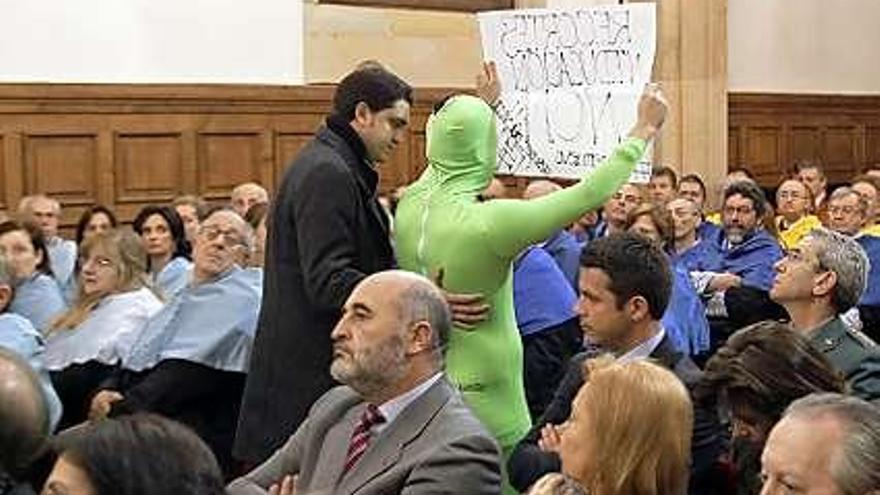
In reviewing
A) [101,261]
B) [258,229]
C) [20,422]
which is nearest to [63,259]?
[258,229]

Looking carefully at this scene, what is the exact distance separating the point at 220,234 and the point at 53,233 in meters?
2.83

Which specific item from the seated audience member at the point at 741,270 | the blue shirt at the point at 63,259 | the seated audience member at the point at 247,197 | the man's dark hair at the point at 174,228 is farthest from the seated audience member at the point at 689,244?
the blue shirt at the point at 63,259

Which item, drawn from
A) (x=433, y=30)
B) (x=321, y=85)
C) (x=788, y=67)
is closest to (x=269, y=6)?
(x=321, y=85)

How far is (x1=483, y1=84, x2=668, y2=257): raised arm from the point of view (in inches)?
161

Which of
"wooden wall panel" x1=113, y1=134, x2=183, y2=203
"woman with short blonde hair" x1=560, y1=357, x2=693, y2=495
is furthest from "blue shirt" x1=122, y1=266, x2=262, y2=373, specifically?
"wooden wall panel" x1=113, y1=134, x2=183, y2=203

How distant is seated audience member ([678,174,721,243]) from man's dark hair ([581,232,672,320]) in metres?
4.60

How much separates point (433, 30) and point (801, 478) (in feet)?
29.1

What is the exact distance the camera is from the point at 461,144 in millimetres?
4273

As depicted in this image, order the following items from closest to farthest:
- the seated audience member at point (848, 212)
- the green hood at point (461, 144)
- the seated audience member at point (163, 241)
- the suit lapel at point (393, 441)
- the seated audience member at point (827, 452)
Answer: the seated audience member at point (827, 452), the suit lapel at point (393, 441), the green hood at point (461, 144), the seated audience member at point (163, 241), the seated audience member at point (848, 212)

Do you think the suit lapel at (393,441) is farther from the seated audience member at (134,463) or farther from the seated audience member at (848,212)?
the seated audience member at (848,212)

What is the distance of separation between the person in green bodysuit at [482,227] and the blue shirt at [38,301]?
7.69ft

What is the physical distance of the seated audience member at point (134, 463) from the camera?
228 centimetres

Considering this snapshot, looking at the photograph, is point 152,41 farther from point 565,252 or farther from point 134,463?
point 134,463

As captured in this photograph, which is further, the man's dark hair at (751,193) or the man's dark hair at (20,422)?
the man's dark hair at (751,193)
